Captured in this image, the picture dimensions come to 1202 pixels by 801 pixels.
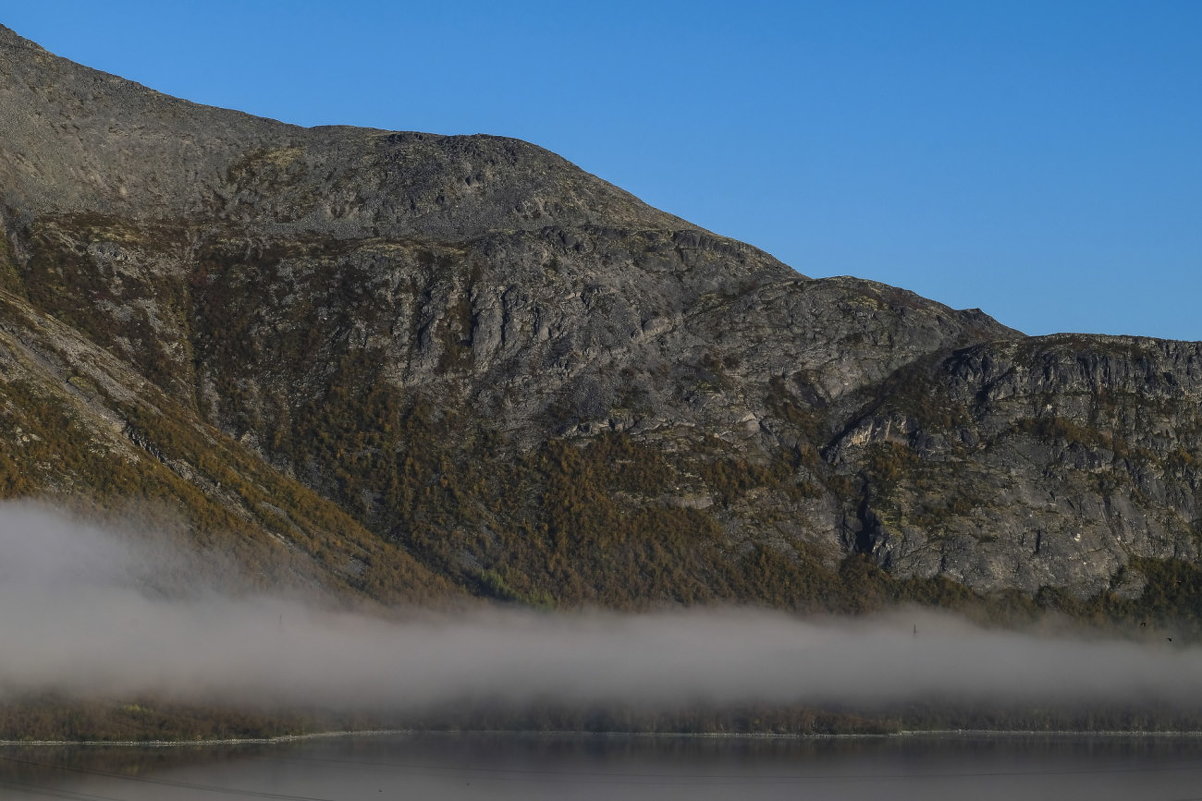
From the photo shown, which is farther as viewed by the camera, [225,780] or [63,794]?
[225,780]

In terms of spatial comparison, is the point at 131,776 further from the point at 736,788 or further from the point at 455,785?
the point at 736,788

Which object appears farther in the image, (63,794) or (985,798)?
(985,798)

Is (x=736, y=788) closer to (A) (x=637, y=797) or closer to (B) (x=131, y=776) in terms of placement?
(A) (x=637, y=797)

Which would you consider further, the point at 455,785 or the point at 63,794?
the point at 455,785

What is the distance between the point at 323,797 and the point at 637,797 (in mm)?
35300

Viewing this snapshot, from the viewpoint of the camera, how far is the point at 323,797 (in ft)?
593

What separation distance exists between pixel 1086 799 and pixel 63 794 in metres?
118

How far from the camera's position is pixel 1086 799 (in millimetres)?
199750

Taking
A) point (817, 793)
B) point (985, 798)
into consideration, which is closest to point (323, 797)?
point (817, 793)

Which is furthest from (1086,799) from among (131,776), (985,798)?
(131,776)

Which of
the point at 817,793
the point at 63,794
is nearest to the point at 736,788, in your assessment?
the point at 817,793

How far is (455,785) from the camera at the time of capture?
19438 cm

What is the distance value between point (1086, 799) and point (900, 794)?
22672 mm

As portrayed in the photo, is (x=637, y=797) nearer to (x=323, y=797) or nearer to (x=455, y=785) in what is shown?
(x=455, y=785)
